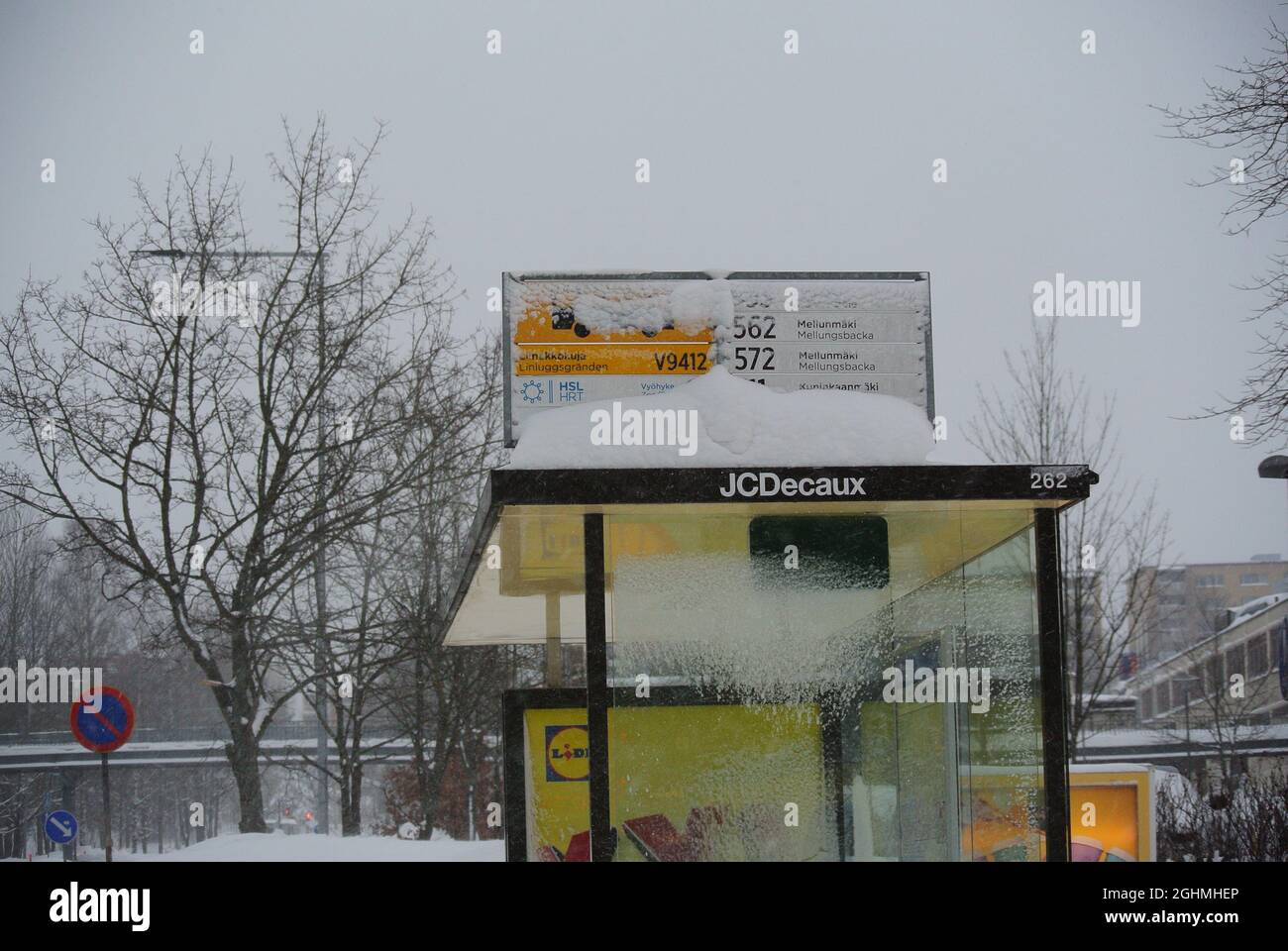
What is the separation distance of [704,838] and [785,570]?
1307 mm

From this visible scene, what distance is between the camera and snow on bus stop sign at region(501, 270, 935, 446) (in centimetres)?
680

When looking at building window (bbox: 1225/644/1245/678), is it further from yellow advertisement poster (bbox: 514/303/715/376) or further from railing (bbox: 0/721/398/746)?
yellow advertisement poster (bbox: 514/303/715/376)

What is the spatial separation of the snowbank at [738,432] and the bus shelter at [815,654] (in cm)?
20

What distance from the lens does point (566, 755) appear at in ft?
27.7

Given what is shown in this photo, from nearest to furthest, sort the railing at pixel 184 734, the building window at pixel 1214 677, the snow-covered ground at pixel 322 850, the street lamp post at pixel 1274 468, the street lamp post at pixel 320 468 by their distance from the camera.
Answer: the street lamp post at pixel 1274 468 → the snow-covered ground at pixel 322 850 → the street lamp post at pixel 320 468 → the building window at pixel 1214 677 → the railing at pixel 184 734

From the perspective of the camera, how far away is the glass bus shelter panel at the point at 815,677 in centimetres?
629

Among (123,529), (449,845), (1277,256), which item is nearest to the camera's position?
(1277,256)

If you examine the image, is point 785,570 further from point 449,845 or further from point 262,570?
point 262,570

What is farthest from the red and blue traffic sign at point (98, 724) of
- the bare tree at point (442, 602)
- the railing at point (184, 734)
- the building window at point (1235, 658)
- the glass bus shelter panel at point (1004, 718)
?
the building window at point (1235, 658)

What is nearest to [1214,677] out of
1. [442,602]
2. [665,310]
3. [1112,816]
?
[442,602]

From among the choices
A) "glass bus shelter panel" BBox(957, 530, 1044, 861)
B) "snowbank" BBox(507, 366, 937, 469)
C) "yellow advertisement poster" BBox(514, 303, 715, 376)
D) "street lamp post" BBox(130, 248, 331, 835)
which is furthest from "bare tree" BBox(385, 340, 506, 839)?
"glass bus shelter panel" BBox(957, 530, 1044, 861)

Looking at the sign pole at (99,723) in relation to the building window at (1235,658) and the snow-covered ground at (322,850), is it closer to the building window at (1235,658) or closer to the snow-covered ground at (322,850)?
the snow-covered ground at (322,850)
